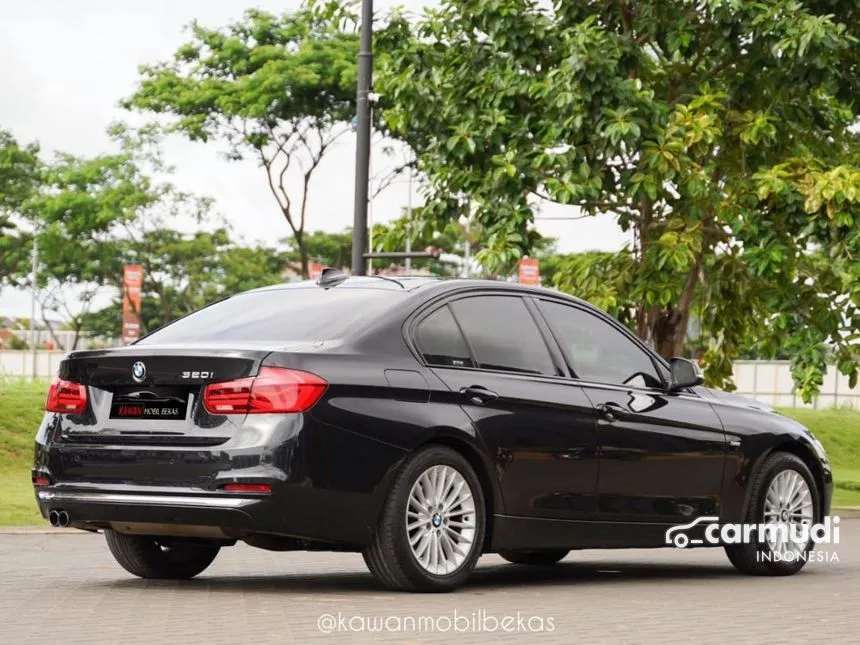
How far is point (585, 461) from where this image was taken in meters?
9.93

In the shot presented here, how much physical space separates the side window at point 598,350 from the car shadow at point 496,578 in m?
1.18

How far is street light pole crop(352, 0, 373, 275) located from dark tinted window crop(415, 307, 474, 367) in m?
11.1

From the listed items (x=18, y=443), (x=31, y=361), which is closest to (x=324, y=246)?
(x=31, y=361)

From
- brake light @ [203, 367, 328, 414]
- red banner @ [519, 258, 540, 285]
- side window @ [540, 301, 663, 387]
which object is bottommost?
brake light @ [203, 367, 328, 414]

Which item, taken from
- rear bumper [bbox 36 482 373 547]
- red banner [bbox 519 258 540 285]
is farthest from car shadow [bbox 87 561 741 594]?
red banner [bbox 519 258 540 285]

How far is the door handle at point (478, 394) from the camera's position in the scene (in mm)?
9344

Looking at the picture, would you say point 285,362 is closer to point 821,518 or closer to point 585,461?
point 585,461

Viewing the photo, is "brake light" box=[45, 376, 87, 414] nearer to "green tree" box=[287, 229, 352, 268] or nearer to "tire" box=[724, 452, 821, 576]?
"tire" box=[724, 452, 821, 576]

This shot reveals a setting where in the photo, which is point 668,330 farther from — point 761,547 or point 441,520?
point 441,520

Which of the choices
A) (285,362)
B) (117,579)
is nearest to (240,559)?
(117,579)

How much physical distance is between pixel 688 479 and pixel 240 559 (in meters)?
3.27

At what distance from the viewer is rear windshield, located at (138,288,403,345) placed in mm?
9242

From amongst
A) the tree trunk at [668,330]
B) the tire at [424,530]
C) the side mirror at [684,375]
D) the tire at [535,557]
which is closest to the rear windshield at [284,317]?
the tire at [424,530]

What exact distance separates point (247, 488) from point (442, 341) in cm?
151
